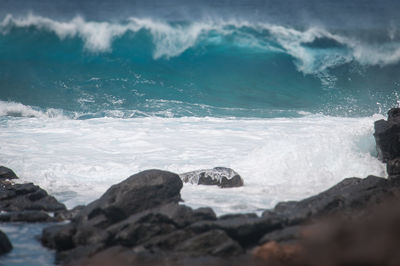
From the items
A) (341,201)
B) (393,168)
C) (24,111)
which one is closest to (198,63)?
(24,111)

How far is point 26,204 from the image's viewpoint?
233 inches

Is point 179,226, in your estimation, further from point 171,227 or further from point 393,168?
point 393,168

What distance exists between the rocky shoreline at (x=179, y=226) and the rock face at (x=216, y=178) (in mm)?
1172

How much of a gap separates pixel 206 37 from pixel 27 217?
61.5ft

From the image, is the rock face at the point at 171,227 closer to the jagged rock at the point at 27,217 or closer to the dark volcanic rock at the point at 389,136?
the jagged rock at the point at 27,217

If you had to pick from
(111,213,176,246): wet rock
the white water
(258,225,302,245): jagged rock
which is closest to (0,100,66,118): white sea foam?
the white water

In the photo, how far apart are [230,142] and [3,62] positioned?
1506cm

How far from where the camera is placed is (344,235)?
6.34 feet

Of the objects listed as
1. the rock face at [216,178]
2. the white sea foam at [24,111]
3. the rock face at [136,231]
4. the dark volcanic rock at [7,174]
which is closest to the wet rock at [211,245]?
the rock face at [136,231]

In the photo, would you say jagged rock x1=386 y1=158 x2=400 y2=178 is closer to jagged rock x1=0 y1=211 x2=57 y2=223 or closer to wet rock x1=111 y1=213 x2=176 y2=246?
wet rock x1=111 y1=213 x2=176 y2=246

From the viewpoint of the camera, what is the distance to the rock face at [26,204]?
5.23 m

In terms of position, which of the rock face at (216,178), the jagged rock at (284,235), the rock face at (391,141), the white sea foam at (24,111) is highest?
the white sea foam at (24,111)

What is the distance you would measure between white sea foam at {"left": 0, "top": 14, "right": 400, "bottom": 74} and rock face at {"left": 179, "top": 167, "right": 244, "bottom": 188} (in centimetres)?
1571

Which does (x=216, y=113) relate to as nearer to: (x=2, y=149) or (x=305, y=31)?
(x=2, y=149)
